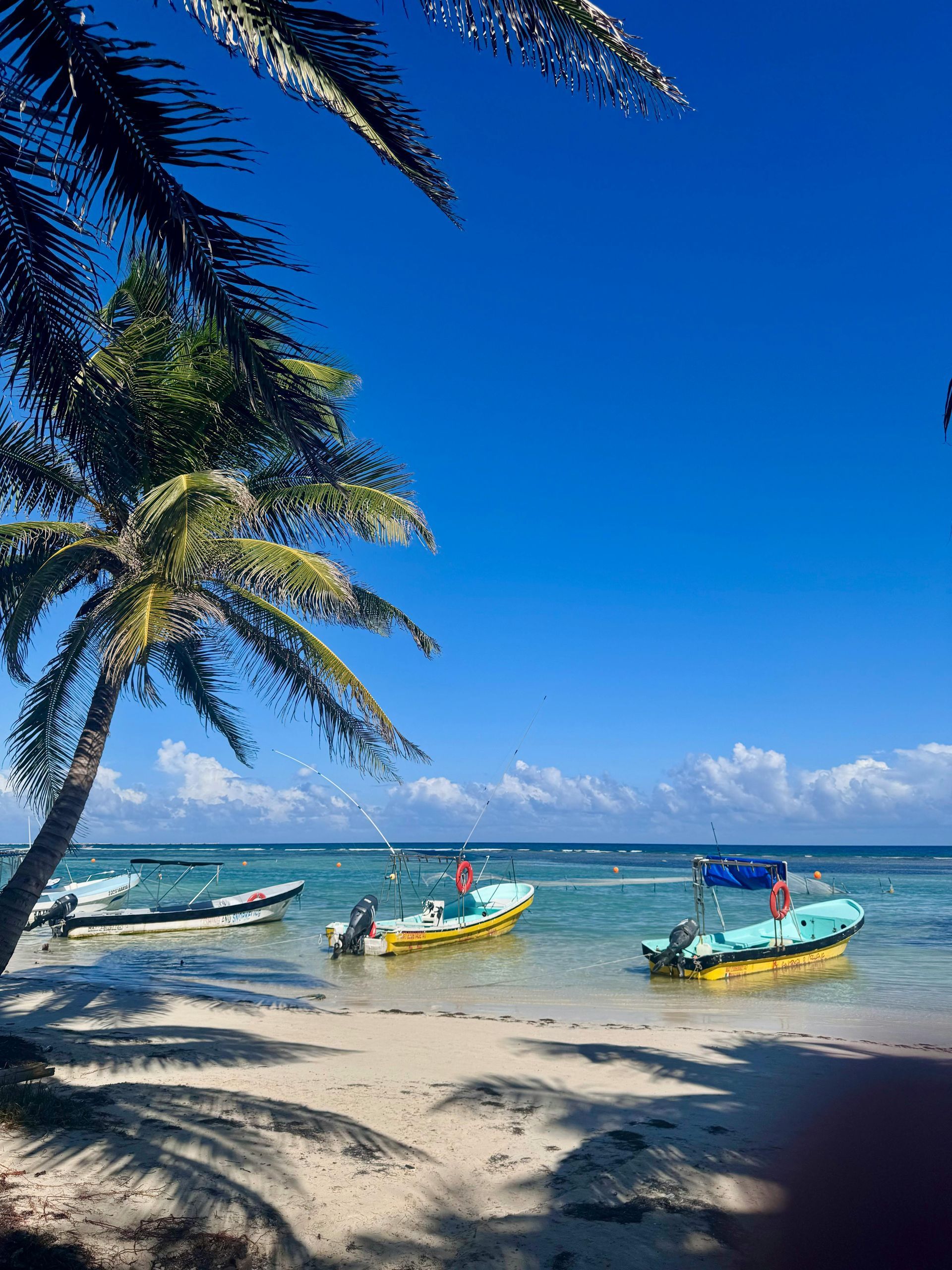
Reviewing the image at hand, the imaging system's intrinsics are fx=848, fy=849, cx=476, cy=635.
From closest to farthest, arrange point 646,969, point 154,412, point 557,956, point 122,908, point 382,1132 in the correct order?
1. point 382,1132
2. point 154,412
3. point 646,969
4. point 557,956
5. point 122,908

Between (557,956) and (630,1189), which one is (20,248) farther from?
(557,956)

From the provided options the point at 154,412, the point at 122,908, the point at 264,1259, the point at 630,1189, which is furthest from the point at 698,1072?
the point at 122,908

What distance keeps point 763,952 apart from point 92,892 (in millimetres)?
26263

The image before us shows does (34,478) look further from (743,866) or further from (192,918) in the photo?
(192,918)

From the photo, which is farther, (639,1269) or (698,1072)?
(698,1072)

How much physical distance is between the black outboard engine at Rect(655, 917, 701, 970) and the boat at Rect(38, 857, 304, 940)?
12332mm

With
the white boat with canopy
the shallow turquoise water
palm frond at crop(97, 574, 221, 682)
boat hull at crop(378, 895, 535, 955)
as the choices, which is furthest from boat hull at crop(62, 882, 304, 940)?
palm frond at crop(97, 574, 221, 682)

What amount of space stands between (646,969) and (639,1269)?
55.1ft

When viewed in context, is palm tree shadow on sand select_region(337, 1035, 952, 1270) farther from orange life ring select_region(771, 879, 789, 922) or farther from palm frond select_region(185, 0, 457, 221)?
orange life ring select_region(771, 879, 789, 922)

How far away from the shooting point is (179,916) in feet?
87.7

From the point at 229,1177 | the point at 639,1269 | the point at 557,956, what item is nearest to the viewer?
the point at 639,1269

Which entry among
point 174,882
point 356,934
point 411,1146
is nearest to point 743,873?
point 356,934

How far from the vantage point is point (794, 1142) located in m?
6.86

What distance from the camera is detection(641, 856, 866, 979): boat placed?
1856cm
